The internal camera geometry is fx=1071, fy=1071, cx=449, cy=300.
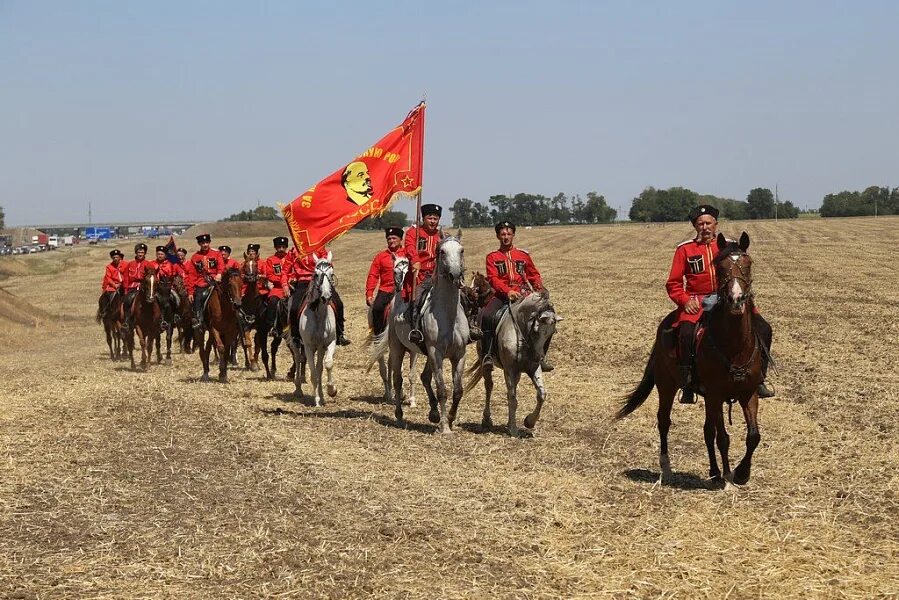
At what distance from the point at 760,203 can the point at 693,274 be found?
405 feet

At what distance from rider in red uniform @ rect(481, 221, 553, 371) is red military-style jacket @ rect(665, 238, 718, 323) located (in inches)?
133

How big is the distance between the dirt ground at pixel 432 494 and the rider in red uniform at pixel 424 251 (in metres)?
1.45

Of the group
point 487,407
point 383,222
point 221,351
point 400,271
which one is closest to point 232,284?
point 221,351

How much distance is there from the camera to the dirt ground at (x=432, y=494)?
25.4 ft

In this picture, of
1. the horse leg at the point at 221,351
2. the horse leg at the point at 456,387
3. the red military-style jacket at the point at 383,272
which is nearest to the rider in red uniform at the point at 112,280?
the horse leg at the point at 221,351

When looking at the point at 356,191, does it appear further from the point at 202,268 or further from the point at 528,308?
the point at 202,268

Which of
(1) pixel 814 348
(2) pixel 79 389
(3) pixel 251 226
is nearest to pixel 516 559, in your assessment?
(2) pixel 79 389

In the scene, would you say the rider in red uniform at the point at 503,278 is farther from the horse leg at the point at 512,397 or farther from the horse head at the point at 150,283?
the horse head at the point at 150,283

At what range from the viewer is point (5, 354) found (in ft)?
97.4

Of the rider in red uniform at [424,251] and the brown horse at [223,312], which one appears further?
the brown horse at [223,312]

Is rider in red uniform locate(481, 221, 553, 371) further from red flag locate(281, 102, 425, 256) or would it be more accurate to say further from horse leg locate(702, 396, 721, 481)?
horse leg locate(702, 396, 721, 481)

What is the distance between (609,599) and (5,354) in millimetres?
26086

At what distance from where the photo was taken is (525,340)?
13672 mm

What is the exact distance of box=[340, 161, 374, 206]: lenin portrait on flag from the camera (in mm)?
15414
